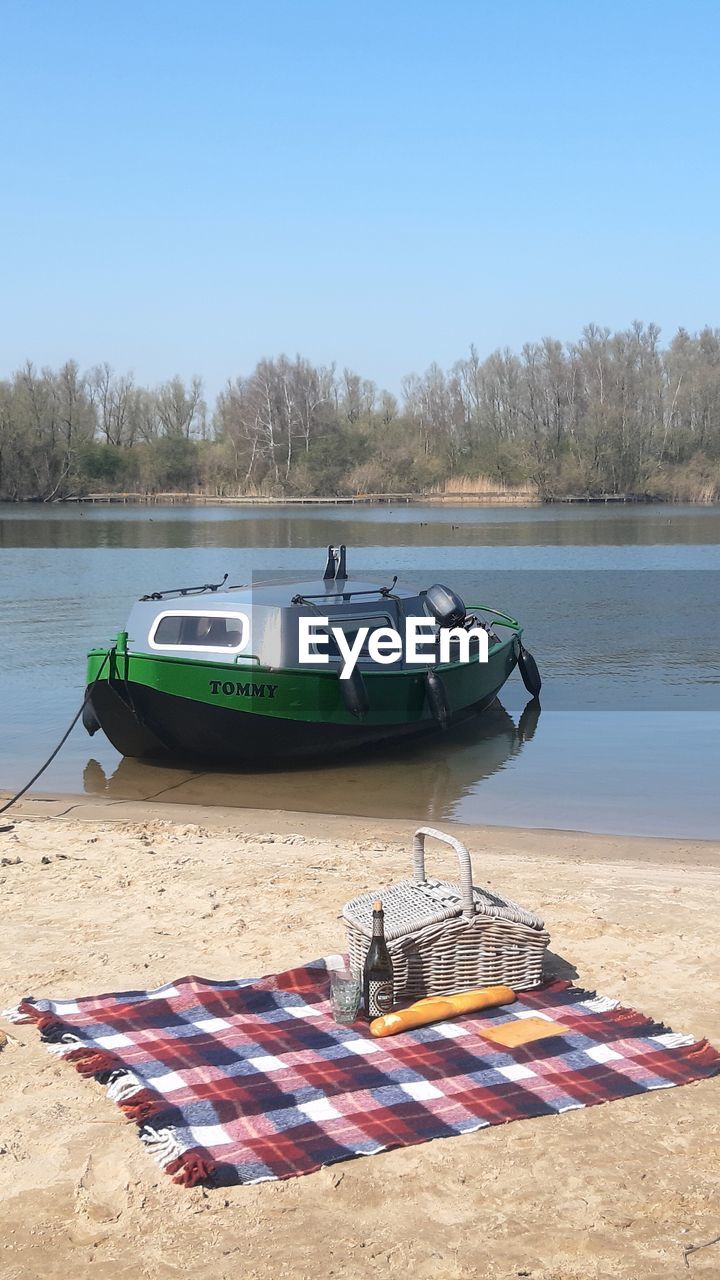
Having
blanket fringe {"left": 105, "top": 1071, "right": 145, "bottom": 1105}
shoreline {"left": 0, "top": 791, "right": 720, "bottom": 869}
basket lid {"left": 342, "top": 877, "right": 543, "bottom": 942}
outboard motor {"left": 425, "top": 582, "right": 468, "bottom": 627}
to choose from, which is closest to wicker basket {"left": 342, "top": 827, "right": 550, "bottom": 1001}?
basket lid {"left": 342, "top": 877, "right": 543, "bottom": 942}

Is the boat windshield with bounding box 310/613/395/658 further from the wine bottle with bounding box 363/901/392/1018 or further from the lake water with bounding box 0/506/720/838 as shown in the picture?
the wine bottle with bounding box 363/901/392/1018

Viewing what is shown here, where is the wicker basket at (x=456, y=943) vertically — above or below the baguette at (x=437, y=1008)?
above

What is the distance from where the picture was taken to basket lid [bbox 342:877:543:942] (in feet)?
20.7

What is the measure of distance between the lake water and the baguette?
20.6ft

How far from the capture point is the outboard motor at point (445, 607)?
16312mm

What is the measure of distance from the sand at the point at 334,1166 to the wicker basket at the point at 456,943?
0.56 meters

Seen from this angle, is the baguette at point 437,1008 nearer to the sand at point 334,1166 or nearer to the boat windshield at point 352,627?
the sand at point 334,1166

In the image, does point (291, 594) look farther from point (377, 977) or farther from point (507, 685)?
point (377, 977)

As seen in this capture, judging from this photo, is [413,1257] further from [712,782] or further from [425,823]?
[712,782]

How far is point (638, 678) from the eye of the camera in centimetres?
2273

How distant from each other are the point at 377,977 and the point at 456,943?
1.64ft

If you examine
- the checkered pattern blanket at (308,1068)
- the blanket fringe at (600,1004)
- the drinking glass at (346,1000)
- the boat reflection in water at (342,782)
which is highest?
the drinking glass at (346,1000)

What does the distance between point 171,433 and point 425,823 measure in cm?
11364

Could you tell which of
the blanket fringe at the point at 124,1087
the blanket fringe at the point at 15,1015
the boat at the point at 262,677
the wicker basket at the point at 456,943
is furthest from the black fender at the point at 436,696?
the blanket fringe at the point at 124,1087
